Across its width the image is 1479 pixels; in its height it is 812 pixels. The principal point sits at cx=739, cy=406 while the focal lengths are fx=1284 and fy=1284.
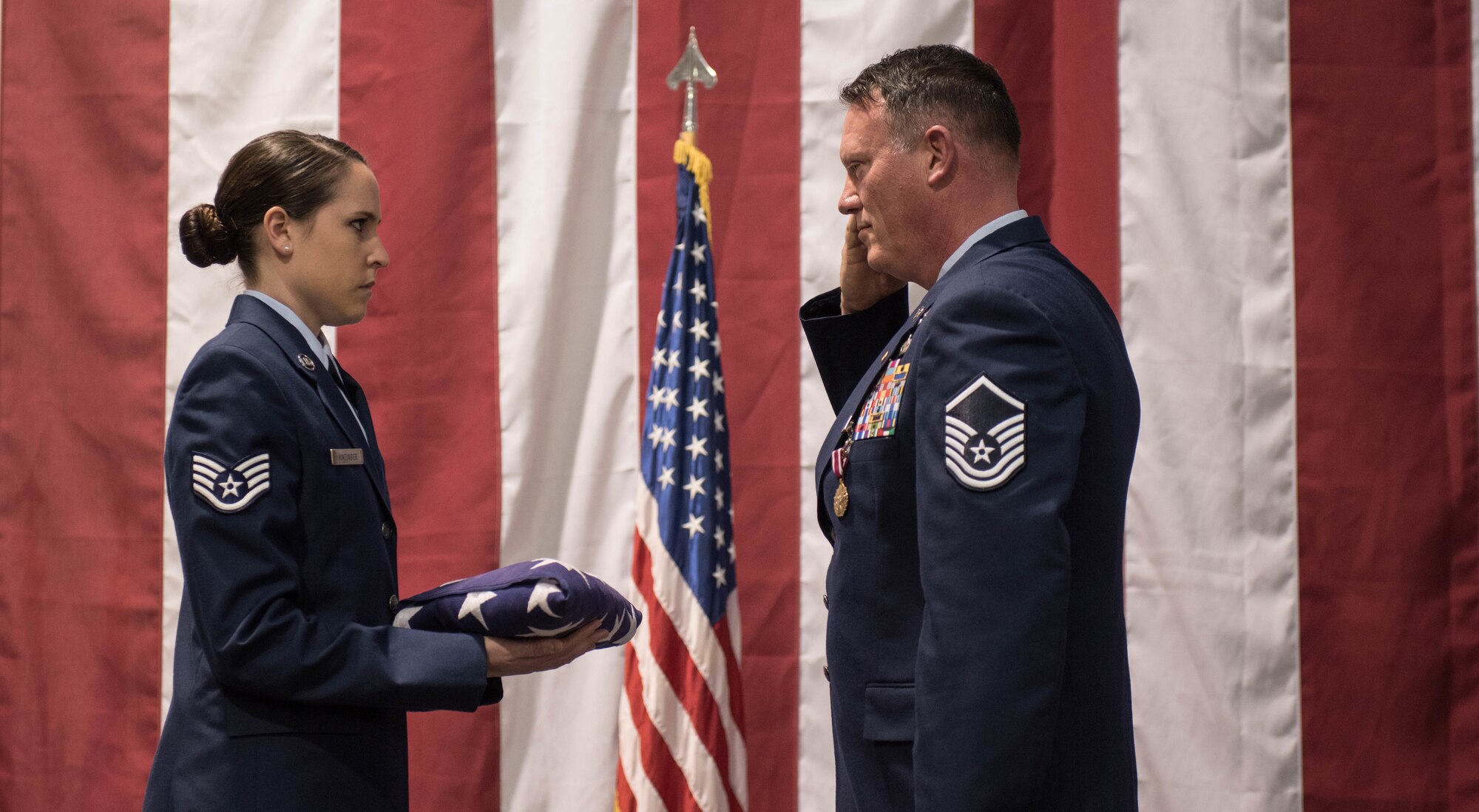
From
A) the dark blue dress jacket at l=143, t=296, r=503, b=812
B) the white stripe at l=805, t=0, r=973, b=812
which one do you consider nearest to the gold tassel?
the white stripe at l=805, t=0, r=973, b=812

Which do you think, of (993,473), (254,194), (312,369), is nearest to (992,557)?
(993,473)

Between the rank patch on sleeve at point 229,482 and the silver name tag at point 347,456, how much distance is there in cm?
10

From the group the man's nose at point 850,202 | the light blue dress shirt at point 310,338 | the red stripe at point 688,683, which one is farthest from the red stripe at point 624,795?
the man's nose at point 850,202

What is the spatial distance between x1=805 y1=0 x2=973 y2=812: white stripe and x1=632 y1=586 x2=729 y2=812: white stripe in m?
0.32

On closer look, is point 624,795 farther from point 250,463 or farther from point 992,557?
point 992,557

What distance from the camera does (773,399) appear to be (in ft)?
8.81

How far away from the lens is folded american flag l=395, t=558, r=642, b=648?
1479 mm

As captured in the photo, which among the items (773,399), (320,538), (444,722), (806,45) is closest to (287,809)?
(320,538)

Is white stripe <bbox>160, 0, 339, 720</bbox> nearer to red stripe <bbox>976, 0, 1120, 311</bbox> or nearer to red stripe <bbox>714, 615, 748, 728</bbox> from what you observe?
red stripe <bbox>714, 615, 748, 728</bbox>

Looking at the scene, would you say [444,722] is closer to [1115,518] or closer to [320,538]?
[320,538]

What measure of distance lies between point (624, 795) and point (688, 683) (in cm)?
24

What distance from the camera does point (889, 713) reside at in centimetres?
126

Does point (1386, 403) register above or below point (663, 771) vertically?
above

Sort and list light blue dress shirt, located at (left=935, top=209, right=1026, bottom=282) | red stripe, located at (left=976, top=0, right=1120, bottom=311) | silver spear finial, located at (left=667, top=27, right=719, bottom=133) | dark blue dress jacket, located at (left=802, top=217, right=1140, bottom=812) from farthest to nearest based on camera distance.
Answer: red stripe, located at (left=976, top=0, right=1120, bottom=311) < silver spear finial, located at (left=667, top=27, right=719, bottom=133) < light blue dress shirt, located at (left=935, top=209, right=1026, bottom=282) < dark blue dress jacket, located at (left=802, top=217, right=1140, bottom=812)
